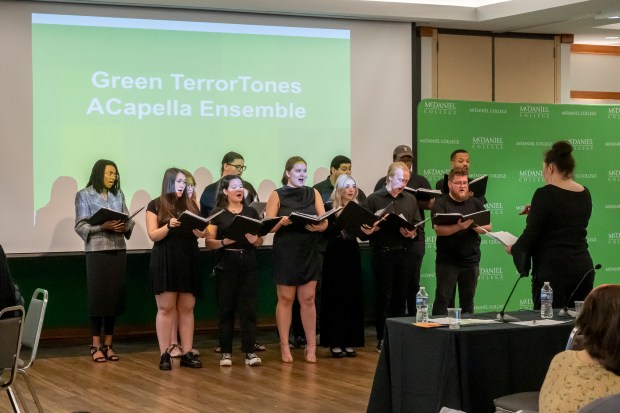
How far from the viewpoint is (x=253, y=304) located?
7.54 metres

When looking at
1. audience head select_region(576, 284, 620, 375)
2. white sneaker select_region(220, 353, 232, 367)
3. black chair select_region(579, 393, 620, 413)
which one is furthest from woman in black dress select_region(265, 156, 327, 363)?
black chair select_region(579, 393, 620, 413)

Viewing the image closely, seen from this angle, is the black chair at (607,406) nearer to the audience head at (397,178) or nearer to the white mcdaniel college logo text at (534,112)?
the audience head at (397,178)

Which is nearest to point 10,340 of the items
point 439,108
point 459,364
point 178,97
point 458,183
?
point 459,364

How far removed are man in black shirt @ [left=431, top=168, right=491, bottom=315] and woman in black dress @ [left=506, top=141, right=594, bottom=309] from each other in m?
2.05

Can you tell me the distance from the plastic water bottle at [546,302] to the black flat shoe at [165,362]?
3.21 metres

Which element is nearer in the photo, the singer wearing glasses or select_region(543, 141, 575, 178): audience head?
select_region(543, 141, 575, 178): audience head

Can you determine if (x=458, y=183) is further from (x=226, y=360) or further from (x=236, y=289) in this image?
(x=226, y=360)

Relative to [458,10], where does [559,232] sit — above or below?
below

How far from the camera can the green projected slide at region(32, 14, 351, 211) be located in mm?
8516

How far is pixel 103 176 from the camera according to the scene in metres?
7.80

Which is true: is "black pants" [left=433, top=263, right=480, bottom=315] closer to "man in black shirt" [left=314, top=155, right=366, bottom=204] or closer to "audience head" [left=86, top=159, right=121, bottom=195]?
"man in black shirt" [left=314, top=155, right=366, bottom=204]

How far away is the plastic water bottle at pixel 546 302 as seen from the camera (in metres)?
5.27

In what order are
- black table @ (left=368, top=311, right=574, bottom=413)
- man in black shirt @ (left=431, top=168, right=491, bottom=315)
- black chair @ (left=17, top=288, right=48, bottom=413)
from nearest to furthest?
black table @ (left=368, top=311, right=574, bottom=413) → black chair @ (left=17, top=288, right=48, bottom=413) → man in black shirt @ (left=431, top=168, right=491, bottom=315)

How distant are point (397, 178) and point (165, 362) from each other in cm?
227
